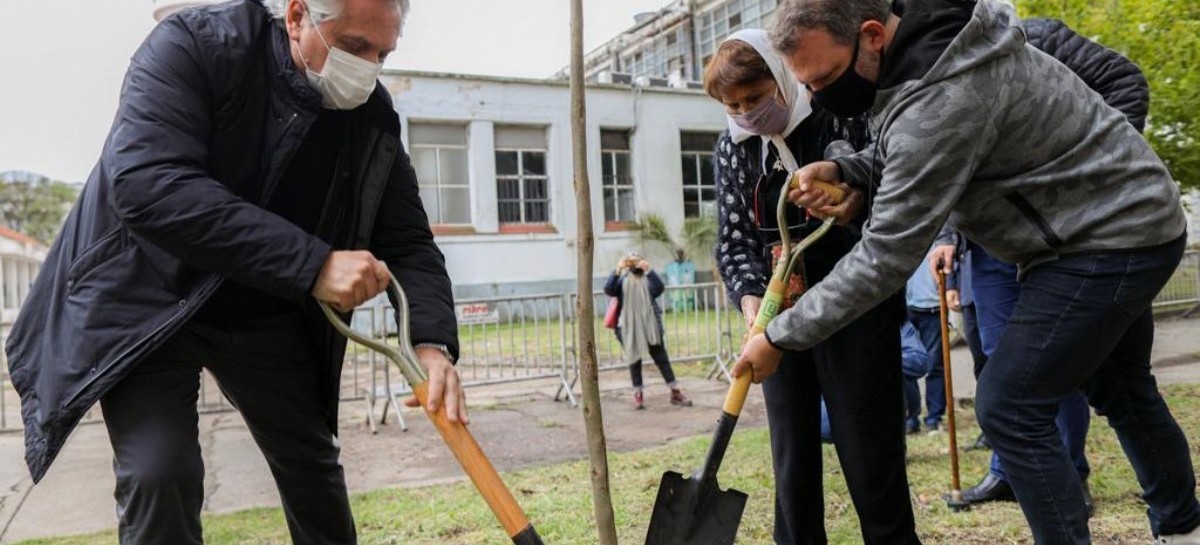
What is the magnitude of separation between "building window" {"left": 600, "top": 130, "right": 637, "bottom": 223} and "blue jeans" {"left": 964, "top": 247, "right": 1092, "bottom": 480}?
1921 cm

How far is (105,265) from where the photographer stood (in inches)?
82.4

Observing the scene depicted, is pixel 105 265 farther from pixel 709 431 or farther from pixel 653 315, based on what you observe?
pixel 653 315

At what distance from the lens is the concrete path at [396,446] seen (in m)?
4.92

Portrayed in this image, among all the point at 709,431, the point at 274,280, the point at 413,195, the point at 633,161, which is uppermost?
the point at 633,161

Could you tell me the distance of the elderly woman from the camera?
2.62 meters

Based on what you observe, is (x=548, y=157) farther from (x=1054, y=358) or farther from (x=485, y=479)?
(x=485, y=479)

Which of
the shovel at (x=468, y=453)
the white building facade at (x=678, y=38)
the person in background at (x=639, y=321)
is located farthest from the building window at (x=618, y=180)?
the shovel at (x=468, y=453)

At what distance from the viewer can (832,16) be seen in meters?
2.18

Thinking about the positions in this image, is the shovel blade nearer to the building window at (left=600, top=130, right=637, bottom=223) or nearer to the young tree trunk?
the young tree trunk

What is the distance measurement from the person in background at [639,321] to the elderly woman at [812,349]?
543 centimetres

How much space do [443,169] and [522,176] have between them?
2007 mm

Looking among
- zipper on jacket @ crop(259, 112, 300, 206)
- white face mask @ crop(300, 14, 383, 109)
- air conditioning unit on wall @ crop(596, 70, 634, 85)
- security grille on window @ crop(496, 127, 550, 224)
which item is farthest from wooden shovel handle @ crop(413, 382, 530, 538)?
air conditioning unit on wall @ crop(596, 70, 634, 85)

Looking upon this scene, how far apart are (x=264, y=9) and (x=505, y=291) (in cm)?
1906

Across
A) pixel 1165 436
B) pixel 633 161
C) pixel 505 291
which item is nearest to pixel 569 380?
pixel 1165 436
